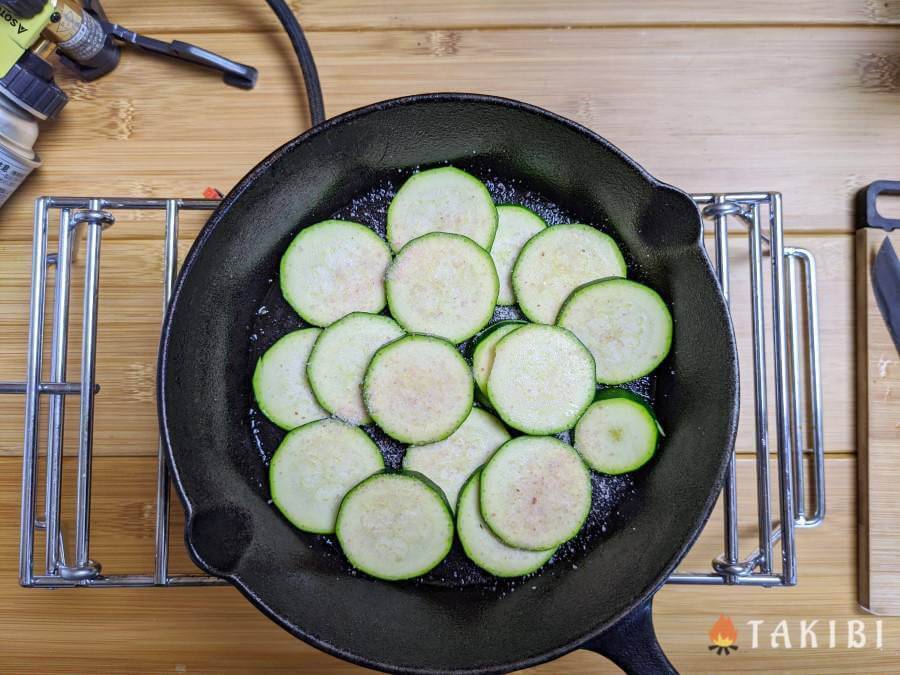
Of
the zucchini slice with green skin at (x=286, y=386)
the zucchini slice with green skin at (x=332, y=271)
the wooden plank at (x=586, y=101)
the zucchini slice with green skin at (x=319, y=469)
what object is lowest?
the zucchini slice with green skin at (x=319, y=469)

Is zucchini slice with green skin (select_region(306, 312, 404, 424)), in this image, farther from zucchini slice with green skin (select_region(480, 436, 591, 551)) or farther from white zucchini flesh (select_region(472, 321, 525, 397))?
zucchini slice with green skin (select_region(480, 436, 591, 551))

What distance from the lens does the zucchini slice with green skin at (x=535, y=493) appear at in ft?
3.35

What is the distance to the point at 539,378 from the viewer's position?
101cm

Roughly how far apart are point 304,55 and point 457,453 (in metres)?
0.76

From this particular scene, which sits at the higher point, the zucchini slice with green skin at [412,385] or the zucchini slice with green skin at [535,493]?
the zucchini slice with green skin at [412,385]

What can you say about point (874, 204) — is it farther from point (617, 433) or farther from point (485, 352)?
point (485, 352)

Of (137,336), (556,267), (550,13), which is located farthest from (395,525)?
(550,13)

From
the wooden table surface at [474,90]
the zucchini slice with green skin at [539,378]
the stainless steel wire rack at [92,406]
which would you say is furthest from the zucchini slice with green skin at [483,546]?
the wooden table surface at [474,90]

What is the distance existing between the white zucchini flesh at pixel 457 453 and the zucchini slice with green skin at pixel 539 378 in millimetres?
60

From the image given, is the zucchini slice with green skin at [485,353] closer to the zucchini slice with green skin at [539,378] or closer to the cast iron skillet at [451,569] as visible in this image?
the zucchini slice with green skin at [539,378]

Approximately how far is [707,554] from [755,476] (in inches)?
6.8

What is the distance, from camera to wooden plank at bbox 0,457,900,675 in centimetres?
123

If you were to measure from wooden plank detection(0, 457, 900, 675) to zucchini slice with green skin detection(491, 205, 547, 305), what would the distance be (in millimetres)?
577

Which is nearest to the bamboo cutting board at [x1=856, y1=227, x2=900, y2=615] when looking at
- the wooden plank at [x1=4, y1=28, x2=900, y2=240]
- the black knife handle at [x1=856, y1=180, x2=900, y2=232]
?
the black knife handle at [x1=856, y1=180, x2=900, y2=232]
